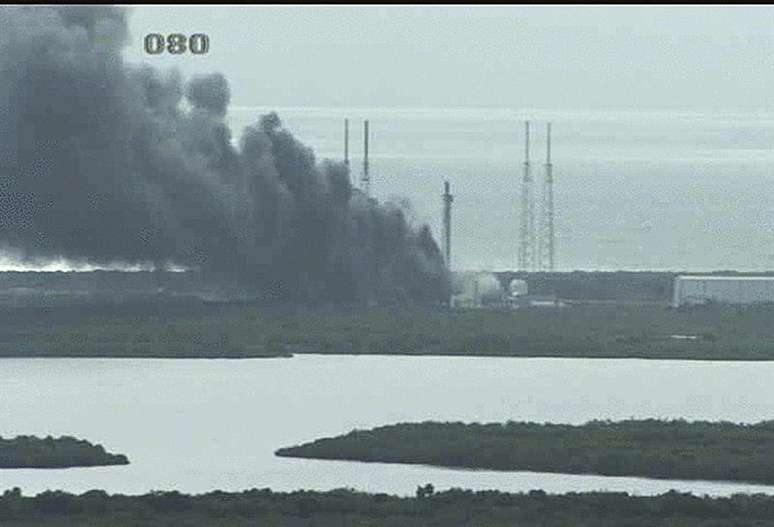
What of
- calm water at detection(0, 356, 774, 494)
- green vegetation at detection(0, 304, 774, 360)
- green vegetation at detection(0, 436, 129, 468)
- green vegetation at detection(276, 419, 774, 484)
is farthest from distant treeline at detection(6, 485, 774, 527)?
green vegetation at detection(0, 304, 774, 360)

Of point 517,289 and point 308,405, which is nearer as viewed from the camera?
point 308,405

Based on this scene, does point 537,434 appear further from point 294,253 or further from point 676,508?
point 294,253

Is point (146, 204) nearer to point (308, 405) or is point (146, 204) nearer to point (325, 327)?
point (325, 327)

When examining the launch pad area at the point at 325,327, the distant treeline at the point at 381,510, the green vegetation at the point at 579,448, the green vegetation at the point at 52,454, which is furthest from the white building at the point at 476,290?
the distant treeline at the point at 381,510

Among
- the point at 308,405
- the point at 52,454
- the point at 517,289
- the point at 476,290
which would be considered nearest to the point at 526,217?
the point at 476,290

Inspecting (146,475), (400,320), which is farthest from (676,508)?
(400,320)

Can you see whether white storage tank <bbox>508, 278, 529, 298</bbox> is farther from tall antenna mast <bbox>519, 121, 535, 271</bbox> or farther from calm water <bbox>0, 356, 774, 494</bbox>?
calm water <bbox>0, 356, 774, 494</bbox>
